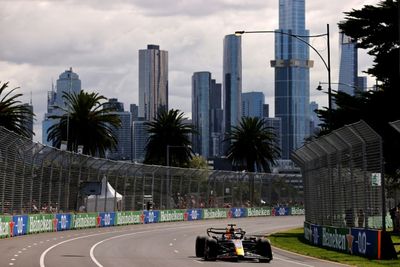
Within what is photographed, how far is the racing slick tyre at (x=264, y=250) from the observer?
1075 inches

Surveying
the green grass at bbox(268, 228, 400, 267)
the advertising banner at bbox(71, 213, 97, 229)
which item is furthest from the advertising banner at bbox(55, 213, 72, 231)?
the green grass at bbox(268, 228, 400, 267)

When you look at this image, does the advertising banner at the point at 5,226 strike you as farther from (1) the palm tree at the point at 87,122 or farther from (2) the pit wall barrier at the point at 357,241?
(1) the palm tree at the point at 87,122

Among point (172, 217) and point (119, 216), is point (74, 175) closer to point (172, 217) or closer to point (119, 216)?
point (119, 216)

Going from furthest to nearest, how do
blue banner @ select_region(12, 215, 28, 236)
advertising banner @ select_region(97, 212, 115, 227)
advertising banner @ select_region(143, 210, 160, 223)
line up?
advertising banner @ select_region(143, 210, 160, 223) < advertising banner @ select_region(97, 212, 115, 227) < blue banner @ select_region(12, 215, 28, 236)

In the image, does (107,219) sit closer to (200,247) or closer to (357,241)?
(200,247)

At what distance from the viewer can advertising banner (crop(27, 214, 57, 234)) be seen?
4700cm

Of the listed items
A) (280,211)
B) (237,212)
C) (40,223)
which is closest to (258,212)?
(237,212)

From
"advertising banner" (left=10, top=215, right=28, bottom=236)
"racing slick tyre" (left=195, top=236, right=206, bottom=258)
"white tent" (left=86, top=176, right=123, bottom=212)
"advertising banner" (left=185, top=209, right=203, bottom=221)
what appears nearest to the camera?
"racing slick tyre" (left=195, top=236, right=206, bottom=258)

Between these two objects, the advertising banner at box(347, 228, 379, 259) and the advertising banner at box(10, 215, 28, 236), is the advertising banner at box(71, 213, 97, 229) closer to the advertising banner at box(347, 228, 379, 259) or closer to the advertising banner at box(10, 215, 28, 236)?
the advertising banner at box(10, 215, 28, 236)

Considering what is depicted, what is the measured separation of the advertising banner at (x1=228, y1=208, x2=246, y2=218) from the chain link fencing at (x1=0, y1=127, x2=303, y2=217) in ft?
1.65

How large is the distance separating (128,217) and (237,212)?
21.9 meters

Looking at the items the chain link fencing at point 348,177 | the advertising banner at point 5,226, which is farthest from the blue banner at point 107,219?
the chain link fencing at point 348,177

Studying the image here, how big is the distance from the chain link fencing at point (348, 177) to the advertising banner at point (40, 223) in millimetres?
14764

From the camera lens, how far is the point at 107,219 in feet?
198
